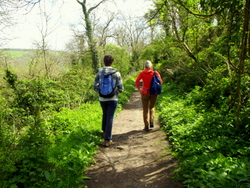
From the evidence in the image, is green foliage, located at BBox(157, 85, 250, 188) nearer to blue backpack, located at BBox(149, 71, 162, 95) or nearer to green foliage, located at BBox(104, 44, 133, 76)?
blue backpack, located at BBox(149, 71, 162, 95)

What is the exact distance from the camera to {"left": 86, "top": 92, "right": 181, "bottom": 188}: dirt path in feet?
9.23

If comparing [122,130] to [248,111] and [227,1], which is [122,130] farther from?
[227,1]

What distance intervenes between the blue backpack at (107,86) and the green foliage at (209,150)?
6.08 feet

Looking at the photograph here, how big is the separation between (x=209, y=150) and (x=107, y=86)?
95.9 inches

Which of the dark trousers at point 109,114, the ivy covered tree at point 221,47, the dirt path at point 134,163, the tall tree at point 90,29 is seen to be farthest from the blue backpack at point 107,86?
the tall tree at point 90,29

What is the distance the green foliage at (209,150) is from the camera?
2320 mm

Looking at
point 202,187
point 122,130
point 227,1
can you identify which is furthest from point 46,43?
point 202,187

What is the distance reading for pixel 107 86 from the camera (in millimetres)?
3873

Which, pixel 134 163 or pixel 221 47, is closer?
pixel 134 163

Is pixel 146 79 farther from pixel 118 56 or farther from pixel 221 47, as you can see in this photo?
pixel 118 56

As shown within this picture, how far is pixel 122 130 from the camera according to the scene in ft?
17.7

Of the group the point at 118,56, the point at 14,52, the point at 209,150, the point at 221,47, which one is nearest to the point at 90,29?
the point at 14,52

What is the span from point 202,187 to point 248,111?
2200mm

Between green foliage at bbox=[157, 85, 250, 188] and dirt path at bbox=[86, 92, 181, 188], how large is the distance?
0.82 feet
